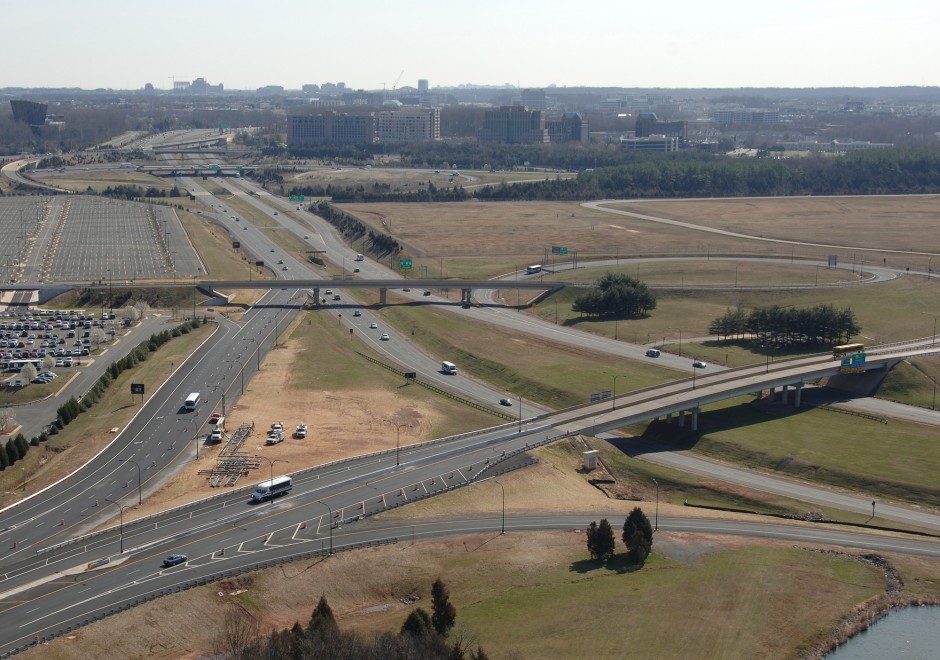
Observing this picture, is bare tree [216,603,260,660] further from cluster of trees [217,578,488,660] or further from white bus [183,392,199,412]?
white bus [183,392,199,412]

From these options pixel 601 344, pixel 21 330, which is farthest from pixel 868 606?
pixel 21 330

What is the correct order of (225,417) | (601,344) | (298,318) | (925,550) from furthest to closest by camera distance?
(298,318) < (601,344) < (225,417) < (925,550)

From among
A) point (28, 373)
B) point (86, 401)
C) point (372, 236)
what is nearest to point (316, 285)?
point (28, 373)

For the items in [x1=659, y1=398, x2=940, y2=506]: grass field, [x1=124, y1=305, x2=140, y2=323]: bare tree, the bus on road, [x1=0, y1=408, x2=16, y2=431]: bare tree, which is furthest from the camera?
[x1=124, y1=305, x2=140, y2=323]: bare tree

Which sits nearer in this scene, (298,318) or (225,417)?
(225,417)

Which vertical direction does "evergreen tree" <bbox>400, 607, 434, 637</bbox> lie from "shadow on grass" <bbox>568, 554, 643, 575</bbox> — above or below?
above

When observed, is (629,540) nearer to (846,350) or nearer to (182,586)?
(182,586)

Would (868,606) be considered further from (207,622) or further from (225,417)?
(225,417)

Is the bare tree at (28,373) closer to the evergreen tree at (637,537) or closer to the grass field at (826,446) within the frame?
the grass field at (826,446)

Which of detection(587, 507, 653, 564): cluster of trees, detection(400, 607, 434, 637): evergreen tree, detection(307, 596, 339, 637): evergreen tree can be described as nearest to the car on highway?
detection(307, 596, 339, 637): evergreen tree
